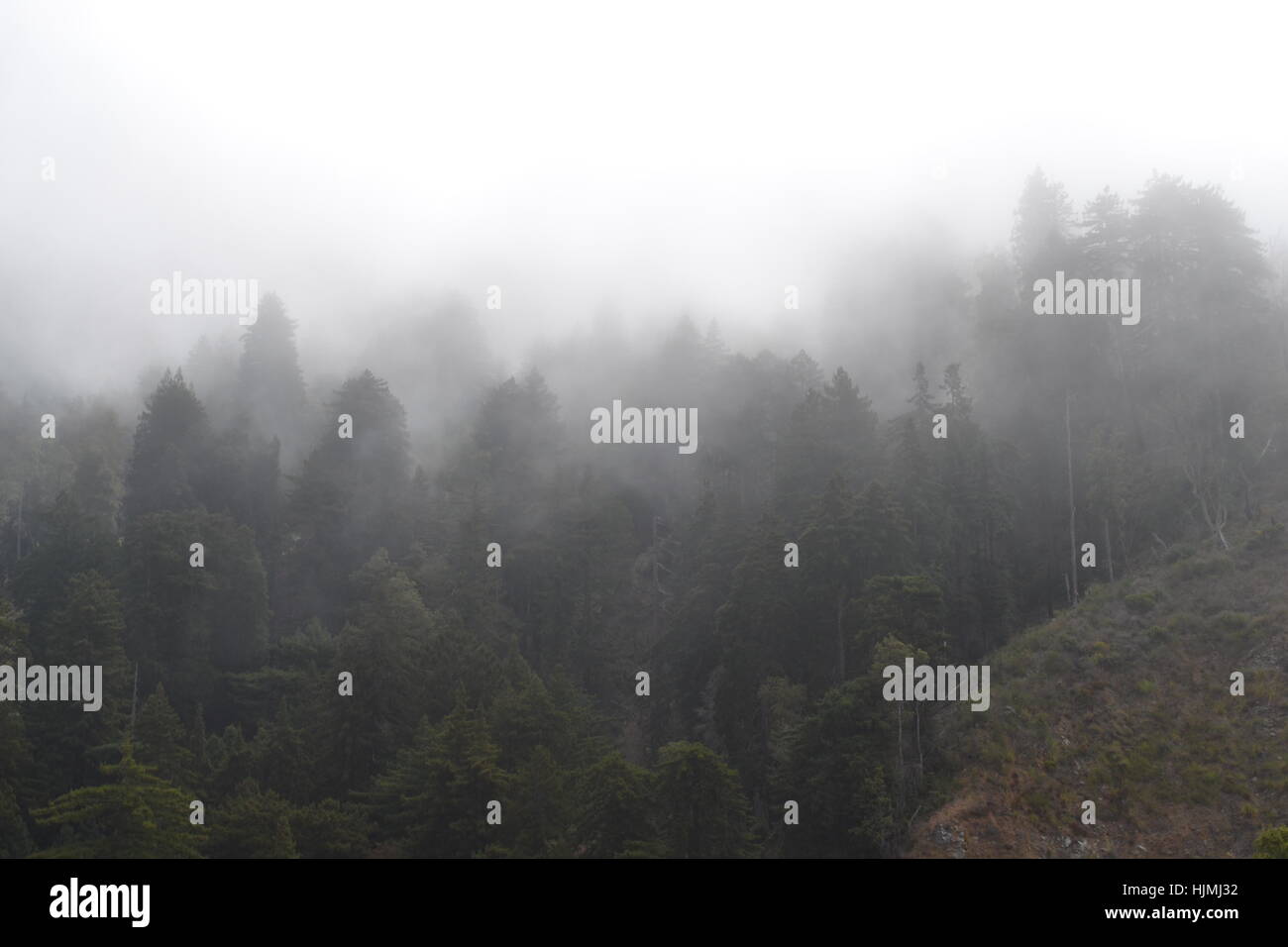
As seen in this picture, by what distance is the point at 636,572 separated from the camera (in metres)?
65.2

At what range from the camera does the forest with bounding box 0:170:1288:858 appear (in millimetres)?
31875

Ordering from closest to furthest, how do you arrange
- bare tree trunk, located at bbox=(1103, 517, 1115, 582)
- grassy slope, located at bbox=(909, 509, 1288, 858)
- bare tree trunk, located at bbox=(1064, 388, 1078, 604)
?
grassy slope, located at bbox=(909, 509, 1288, 858)
bare tree trunk, located at bbox=(1103, 517, 1115, 582)
bare tree trunk, located at bbox=(1064, 388, 1078, 604)

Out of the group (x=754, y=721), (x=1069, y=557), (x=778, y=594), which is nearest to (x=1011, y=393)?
(x=1069, y=557)

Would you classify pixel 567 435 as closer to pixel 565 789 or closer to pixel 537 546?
pixel 537 546

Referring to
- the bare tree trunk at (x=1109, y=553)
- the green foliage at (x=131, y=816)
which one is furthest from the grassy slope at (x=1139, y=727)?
the green foliage at (x=131, y=816)

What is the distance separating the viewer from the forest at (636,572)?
105ft

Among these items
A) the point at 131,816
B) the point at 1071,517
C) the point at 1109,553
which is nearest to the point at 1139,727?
the point at 1109,553

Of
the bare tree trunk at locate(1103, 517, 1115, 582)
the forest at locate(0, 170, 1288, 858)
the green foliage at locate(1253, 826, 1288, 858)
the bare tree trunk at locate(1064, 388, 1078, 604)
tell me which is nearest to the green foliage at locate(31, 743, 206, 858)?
the forest at locate(0, 170, 1288, 858)

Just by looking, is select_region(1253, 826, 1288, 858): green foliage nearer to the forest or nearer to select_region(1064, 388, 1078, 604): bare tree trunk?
the forest

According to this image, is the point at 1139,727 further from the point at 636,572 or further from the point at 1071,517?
the point at 636,572

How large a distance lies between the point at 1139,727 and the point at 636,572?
3749cm

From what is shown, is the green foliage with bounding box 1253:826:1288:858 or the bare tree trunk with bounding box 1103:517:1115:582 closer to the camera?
the green foliage with bounding box 1253:826:1288:858

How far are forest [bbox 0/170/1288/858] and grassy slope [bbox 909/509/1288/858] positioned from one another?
4.52 feet

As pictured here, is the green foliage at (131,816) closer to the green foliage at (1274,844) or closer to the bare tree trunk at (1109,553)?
the green foliage at (1274,844)
